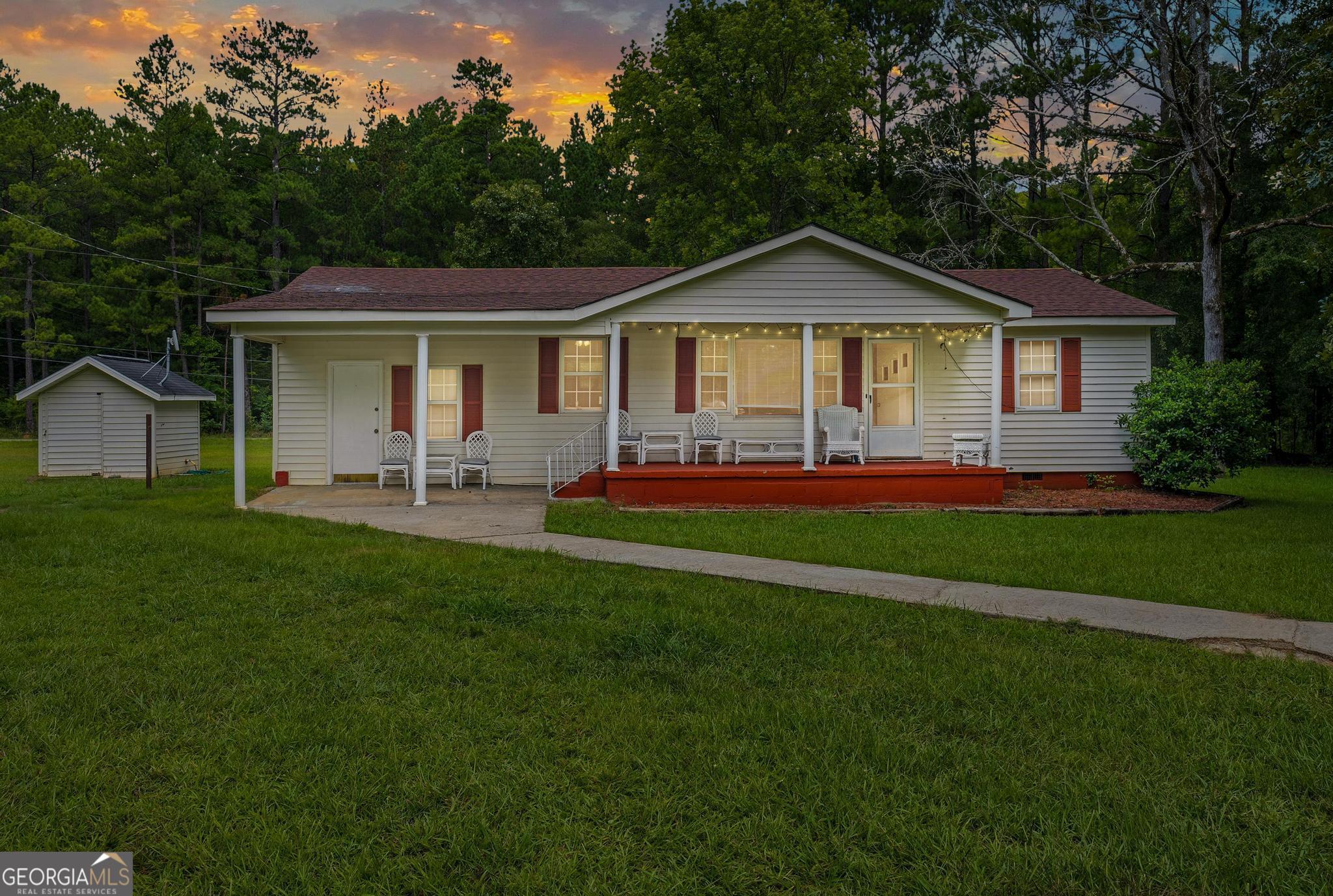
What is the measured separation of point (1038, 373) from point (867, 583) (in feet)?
31.3

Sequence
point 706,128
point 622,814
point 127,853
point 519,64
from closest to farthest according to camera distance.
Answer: point 127,853 → point 622,814 → point 706,128 → point 519,64

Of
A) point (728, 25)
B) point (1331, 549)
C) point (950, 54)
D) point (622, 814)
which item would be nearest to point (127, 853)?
point (622, 814)

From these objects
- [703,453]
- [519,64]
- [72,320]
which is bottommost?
[703,453]

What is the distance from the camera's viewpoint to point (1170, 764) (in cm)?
319

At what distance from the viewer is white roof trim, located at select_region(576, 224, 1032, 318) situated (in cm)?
1173

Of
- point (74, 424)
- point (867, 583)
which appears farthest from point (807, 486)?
point (74, 424)

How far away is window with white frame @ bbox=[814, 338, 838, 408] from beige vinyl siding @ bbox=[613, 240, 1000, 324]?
181 cm

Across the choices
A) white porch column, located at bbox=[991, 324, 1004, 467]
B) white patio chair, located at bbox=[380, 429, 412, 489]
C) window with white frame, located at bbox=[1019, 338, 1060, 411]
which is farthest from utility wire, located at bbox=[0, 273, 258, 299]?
window with white frame, located at bbox=[1019, 338, 1060, 411]

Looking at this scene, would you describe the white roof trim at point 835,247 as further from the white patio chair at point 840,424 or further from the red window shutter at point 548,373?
the white patio chair at point 840,424

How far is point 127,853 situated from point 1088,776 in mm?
3559

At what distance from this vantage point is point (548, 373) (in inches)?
545

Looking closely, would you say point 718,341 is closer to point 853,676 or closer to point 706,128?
point 853,676

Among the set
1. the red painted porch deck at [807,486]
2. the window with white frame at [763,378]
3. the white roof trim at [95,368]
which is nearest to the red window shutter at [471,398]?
the red painted porch deck at [807,486]

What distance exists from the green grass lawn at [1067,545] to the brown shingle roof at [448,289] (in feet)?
13.0
